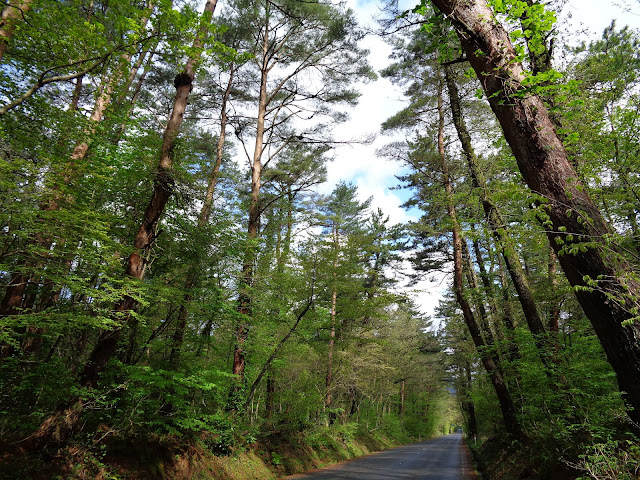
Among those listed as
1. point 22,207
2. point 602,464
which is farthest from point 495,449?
point 22,207

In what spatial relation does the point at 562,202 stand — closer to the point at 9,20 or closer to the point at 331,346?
the point at 9,20

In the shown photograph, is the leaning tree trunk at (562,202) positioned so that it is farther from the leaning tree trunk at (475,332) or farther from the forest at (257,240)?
the leaning tree trunk at (475,332)

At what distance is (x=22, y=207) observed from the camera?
384cm

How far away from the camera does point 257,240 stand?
8.44 m

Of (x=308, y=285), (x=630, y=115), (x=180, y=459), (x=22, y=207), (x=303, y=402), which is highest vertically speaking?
(x=630, y=115)

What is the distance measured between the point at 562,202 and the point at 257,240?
680 centimetres

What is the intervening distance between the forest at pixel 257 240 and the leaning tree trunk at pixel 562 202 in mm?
19

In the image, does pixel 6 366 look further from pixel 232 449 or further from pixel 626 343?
pixel 626 343

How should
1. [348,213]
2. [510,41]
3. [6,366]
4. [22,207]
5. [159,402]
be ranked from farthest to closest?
1. [348,213]
2. [159,402]
3. [6,366]
4. [22,207]
5. [510,41]

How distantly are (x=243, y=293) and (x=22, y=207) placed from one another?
4841mm

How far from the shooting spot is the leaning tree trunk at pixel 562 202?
250cm

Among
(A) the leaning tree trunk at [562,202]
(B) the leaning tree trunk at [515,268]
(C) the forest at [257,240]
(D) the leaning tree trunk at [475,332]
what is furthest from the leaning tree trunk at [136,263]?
(D) the leaning tree trunk at [475,332]

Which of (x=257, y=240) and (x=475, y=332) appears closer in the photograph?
(x=257, y=240)

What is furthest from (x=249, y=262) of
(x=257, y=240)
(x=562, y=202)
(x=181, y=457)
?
(x=562, y=202)
